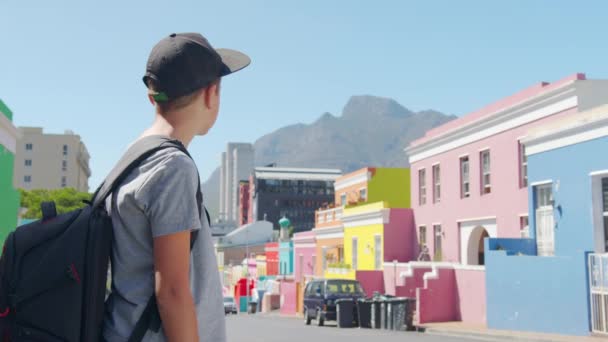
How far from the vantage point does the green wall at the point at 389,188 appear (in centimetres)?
4109

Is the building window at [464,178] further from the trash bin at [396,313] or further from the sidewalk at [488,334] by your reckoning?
the trash bin at [396,313]

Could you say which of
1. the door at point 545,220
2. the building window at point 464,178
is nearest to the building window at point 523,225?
the door at point 545,220

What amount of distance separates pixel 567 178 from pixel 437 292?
775 cm

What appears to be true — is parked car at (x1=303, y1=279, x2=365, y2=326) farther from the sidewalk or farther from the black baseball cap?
the black baseball cap

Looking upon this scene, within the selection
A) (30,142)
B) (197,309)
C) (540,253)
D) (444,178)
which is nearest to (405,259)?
(444,178)

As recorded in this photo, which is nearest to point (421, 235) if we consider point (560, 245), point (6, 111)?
point (560, 245)

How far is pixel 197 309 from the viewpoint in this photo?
8.08ft

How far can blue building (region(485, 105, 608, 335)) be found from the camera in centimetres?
1762

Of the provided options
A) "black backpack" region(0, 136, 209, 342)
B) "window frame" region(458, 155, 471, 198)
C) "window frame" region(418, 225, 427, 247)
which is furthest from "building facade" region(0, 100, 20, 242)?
"black backpack" region(0, 136, 209, 342)

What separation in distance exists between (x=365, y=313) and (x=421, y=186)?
32.4 ft

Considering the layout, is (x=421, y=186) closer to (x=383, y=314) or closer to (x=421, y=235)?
(x=421, y=235)

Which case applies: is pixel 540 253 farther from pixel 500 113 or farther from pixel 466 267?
pixel 500 113

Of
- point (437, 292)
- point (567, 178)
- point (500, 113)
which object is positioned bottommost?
point (437, 292)

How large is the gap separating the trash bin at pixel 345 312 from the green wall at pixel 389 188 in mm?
14674
